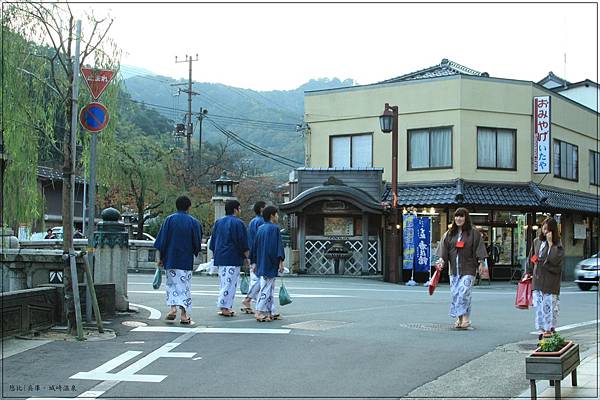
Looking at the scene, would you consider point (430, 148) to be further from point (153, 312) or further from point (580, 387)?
point (580, 387)

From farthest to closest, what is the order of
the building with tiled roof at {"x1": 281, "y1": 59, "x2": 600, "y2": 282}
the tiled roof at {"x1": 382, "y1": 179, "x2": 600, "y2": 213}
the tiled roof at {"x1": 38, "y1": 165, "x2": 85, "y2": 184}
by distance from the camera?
the building with tiled roof at {"x1": 281, "y1": 59, "x2": 600, "y2": 282} → the tiled roof at {"x1": 382, "y1": 179, "x2": 600, "y2": 213} → the tiled roof at {"x1": 38, "y1": 165, "x2": 85, "y2": 184}

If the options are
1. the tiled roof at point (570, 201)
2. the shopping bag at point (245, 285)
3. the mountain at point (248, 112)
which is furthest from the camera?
the mountain at point (248, 112)

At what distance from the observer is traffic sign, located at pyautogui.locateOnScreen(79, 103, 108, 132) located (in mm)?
9906

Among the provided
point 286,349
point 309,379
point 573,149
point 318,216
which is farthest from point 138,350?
point 573,149

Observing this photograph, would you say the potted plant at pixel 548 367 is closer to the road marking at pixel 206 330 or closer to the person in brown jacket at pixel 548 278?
the person in brown jacket at pixel 548 278

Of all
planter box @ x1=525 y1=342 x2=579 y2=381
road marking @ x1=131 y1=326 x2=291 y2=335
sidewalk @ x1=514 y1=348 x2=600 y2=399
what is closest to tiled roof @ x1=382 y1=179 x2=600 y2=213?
road marking @ x1=131 y1=326 x2=291 y2=335

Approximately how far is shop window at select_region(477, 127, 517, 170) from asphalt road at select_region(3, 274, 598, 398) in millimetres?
15700

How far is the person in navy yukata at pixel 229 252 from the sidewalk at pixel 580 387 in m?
5.68

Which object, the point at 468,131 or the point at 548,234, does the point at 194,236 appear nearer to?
the point at 548,234

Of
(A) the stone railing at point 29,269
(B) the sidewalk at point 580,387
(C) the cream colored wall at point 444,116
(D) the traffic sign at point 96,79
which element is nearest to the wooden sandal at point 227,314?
(A) the stone railing at point 29,269

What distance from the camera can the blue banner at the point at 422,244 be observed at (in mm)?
25125

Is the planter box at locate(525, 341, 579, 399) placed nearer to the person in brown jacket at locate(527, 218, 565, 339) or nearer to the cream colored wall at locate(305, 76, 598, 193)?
the person in brown jacket at locate(527, 218, 565, 339)

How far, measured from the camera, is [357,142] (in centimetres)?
2964

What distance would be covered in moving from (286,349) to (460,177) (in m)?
19.7
